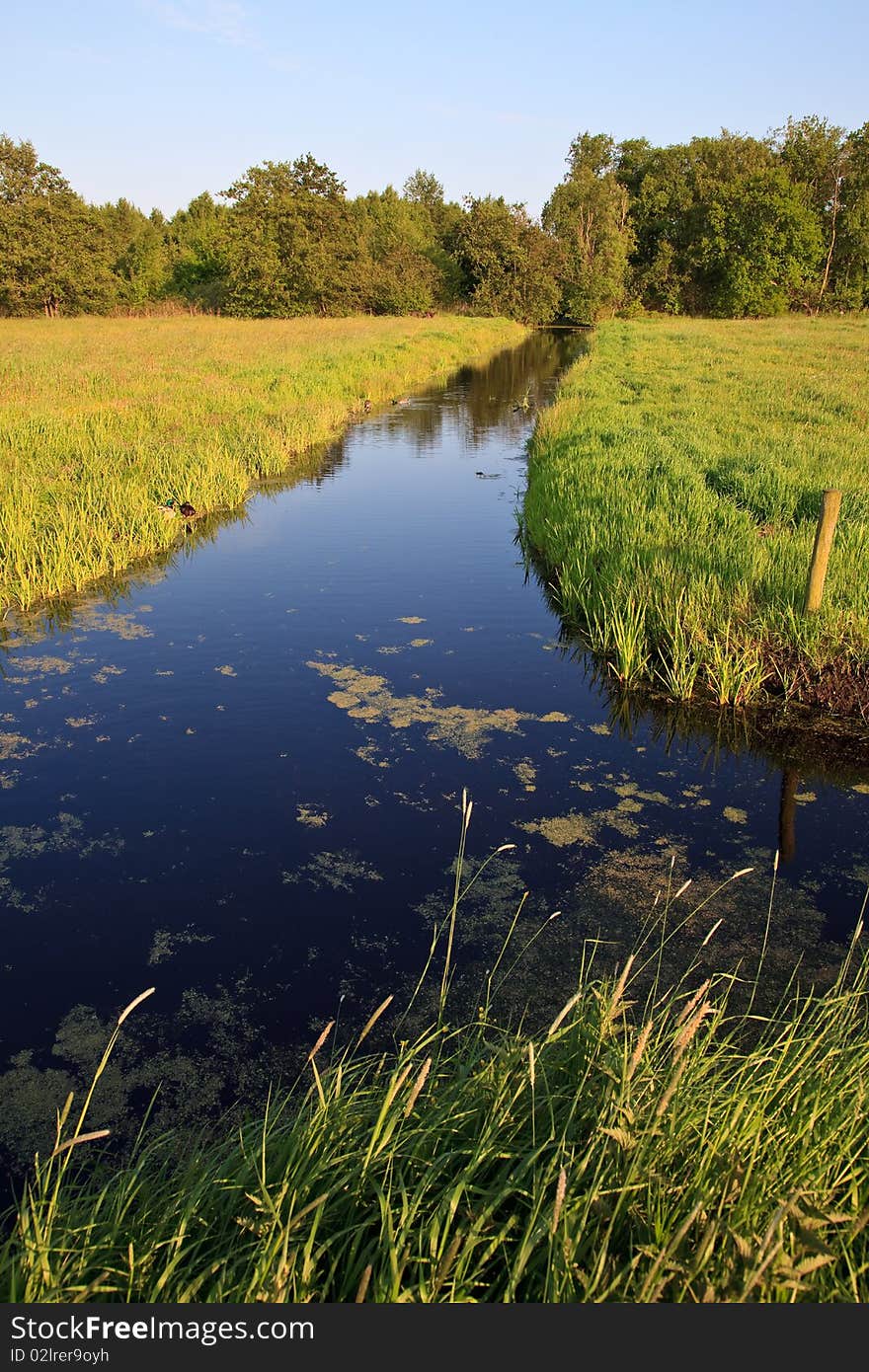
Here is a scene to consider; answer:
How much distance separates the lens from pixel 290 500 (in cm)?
1338

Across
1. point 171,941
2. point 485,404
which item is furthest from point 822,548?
point 485,404

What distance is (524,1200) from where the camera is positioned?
2.20 meters

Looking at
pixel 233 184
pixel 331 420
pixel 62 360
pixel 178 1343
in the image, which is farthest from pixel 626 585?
pixel 233 184

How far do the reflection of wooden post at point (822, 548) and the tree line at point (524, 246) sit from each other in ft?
155

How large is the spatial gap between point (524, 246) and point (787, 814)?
59.7 metres

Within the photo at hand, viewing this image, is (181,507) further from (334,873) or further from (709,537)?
(334,873)

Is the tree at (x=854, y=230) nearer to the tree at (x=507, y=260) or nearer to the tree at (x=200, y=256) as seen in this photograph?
the tree at (x=507, y=260)

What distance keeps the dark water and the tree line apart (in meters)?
45.3

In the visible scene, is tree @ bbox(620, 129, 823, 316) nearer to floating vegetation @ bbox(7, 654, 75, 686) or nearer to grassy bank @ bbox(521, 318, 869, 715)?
grassy bank @ bbox(521, 318, 869, 715)

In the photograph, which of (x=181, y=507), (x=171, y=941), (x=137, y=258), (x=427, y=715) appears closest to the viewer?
(x=171, y=941)

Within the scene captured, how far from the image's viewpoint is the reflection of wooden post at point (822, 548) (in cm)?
609

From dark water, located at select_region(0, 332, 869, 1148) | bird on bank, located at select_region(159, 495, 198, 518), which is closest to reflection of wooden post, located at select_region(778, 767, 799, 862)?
dark water, located at select_region(0, 332, 869, 1148)

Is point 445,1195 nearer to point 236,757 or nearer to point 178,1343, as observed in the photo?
point 178,1343

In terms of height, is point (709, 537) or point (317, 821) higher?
point (709, 537)
